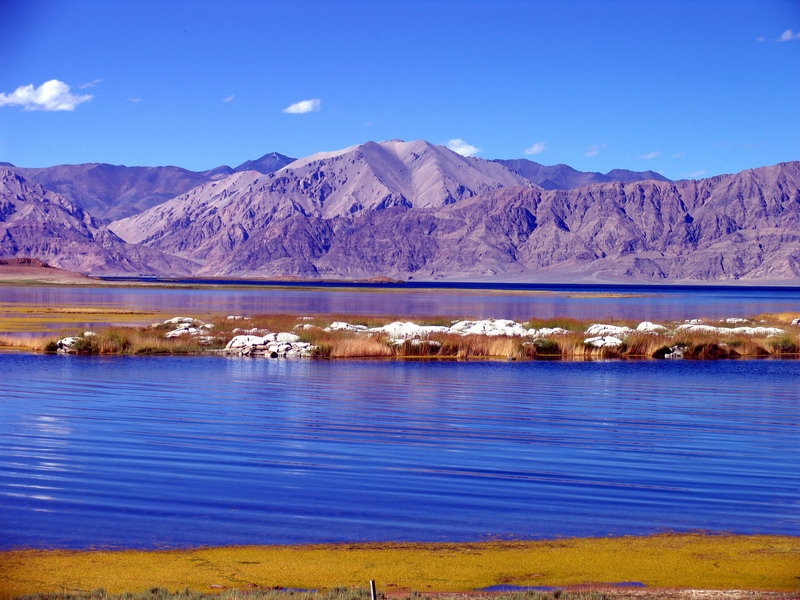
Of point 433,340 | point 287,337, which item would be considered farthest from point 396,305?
point 287,337

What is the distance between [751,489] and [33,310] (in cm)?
5941

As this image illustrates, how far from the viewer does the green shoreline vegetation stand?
1515 inches

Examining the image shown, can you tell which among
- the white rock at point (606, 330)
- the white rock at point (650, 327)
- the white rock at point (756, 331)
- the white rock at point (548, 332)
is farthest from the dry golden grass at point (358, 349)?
the white rock at point (756, 331)

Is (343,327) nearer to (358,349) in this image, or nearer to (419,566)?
(358,349)

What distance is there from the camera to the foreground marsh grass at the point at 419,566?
33.2ft

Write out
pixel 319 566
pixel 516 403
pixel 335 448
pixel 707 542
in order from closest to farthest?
pixel 319 566, pixel 707 542, pixel 335 448, pixel 516 403

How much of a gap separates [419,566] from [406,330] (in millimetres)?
31917

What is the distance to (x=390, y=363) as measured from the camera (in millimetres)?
36750

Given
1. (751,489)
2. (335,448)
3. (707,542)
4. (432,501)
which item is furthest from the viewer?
(335,448)

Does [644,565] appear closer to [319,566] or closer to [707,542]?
[707,542]

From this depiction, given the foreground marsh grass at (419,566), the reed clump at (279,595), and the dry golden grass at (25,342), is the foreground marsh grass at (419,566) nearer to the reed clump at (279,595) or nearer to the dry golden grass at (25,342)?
the reed clump at (279,595)

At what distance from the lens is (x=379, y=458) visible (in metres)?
17.1

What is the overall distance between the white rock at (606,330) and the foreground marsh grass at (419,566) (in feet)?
106

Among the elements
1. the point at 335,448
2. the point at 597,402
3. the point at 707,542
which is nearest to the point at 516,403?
the point at 597,402
